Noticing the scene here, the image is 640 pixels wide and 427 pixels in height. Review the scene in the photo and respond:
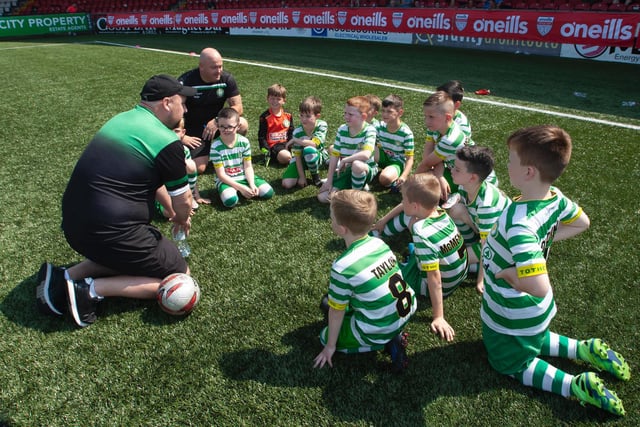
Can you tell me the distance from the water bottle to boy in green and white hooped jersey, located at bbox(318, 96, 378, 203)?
69.5 inches

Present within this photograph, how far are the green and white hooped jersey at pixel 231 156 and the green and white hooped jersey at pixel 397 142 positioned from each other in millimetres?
A: 1756

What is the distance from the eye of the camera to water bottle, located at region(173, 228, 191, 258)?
4.36 metres

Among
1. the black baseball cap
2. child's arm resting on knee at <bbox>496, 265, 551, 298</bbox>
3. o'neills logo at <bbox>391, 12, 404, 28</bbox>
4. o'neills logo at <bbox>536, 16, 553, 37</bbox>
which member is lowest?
child's arm resting on knee at <bbox>496, 265, 551, 298</bbox>

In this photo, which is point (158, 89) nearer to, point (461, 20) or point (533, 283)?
point (533, 283)

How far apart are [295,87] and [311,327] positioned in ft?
28.6

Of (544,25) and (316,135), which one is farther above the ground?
(544,25)

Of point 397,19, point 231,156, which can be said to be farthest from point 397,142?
point 397,19

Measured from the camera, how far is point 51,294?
353 centimetres

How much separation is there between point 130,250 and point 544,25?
48.0 feet

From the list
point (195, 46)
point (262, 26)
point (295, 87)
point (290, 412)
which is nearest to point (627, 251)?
point (290, 412)

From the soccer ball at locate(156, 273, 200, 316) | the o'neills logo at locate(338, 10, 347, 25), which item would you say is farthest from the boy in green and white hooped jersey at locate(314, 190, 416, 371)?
the o'neills logo at locate(338, 10, 347, 25)

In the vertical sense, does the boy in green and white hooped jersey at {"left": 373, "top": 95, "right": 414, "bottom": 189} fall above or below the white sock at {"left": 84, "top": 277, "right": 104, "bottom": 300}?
above

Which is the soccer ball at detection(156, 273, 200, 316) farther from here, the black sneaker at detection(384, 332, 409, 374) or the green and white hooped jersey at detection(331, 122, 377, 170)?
the green and white hooped jersey at detection(331, 122, 377, 170)

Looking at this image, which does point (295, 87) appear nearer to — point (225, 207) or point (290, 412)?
point (225, 207)
